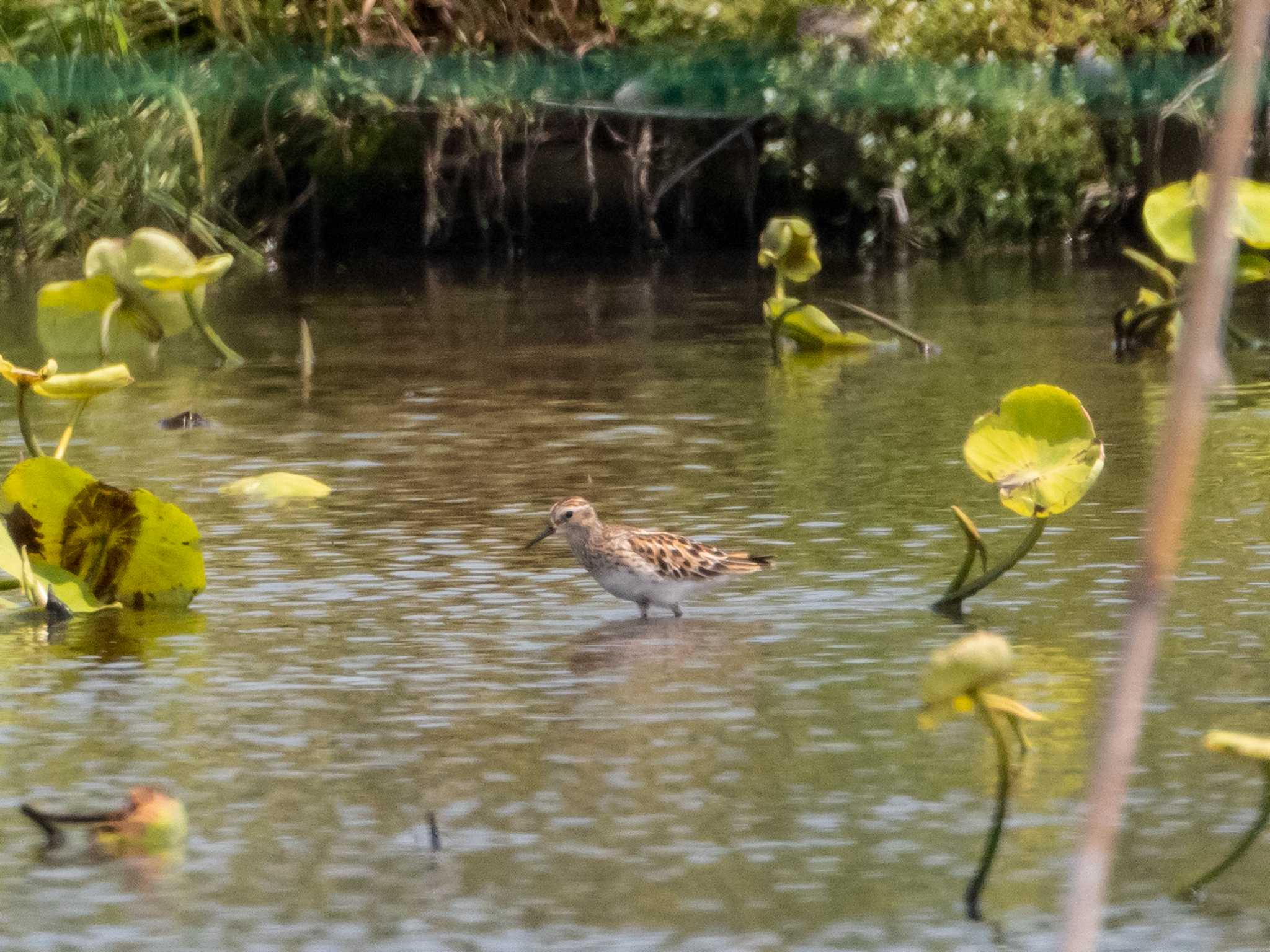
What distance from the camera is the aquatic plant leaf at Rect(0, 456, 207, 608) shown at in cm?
601

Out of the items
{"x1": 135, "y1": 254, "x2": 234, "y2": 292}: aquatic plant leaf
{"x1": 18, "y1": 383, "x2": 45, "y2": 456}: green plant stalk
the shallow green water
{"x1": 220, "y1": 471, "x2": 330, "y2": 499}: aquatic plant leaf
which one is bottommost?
the shallow green water

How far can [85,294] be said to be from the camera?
8.09 metres

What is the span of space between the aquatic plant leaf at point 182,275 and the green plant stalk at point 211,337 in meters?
0.12

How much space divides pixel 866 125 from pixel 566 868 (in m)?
12.7

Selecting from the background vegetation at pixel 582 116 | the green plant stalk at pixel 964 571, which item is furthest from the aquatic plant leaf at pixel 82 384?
the background vegetation at pixel 582 116

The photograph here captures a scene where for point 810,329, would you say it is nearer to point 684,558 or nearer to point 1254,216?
point 1254,216

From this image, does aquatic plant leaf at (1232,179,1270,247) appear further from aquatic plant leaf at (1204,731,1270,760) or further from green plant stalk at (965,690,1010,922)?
aquatic plant leaf at (1204,731,1270,760)

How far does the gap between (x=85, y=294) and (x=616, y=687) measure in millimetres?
3472

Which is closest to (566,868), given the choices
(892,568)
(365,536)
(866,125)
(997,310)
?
(892,568)

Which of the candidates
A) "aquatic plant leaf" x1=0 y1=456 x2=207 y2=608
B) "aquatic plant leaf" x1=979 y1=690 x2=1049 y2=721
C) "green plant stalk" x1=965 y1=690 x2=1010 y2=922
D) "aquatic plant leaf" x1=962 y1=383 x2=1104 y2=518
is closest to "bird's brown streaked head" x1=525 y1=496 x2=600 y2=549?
"aquatic plant leaf" x1=0 y1=456 x2=207 y2=608

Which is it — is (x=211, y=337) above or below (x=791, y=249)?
below

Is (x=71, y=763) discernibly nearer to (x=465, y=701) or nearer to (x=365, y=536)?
(x=465, y=701)

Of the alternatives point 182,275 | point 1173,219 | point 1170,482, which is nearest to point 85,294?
point 182,275

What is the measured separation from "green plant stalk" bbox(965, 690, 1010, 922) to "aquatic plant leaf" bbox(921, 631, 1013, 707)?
0.29ft
